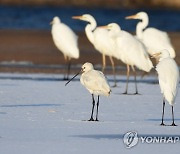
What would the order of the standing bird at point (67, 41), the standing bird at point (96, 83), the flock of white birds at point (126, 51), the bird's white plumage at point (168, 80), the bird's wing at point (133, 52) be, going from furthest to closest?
the standing bird at point (67, 41) < the bird's wing at point (133, 52) < the standing bird at point (96, 83) < the flock of white birds at point (126, 51) < the bird's white plumage at point (168, 80)

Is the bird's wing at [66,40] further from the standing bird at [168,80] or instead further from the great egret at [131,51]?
the standing bird at [168,80]

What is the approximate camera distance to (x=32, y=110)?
11586 mm

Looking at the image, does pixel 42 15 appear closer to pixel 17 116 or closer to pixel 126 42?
pixel 126 42

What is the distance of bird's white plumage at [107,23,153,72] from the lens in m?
15.4

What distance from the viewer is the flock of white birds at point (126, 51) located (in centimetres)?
1059

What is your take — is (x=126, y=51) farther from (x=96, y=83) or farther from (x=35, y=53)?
(x=35, y=53)

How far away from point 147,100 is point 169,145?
16.2 feet

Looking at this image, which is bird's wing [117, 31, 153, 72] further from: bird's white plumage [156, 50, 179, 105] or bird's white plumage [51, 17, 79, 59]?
bird's white plumage [156, 50, 179, 105]

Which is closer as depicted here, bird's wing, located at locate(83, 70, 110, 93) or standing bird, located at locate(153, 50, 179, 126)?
standing bird, located at locate(153, 50, 179, 126)

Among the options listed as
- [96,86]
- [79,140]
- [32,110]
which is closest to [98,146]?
[79,140]

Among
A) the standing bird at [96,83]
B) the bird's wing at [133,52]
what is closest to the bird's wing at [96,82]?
the standing bird at [96,83]

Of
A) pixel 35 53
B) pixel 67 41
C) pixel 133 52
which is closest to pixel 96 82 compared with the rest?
pixel 133 52

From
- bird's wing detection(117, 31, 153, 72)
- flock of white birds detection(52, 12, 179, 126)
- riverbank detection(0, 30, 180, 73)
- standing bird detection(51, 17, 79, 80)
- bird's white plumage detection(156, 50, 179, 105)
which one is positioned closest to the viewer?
bird's white plumage detection(156, 50, 179, 105)

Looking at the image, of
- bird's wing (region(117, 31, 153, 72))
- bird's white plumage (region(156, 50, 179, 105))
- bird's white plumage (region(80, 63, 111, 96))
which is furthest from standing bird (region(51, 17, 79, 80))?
bird's white plumage (region(156, 50, 179, 105))
